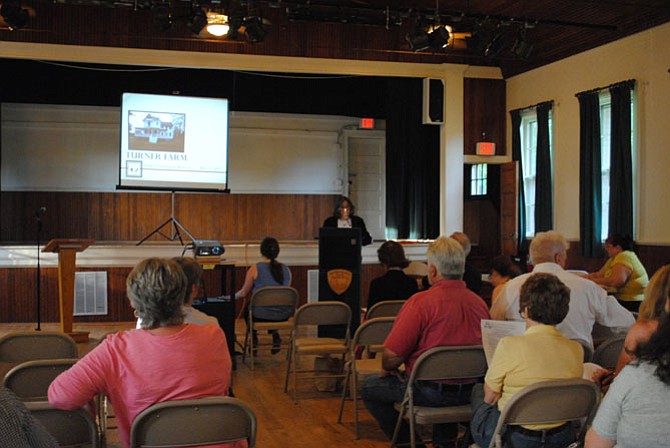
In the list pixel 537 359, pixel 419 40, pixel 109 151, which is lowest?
pixel 537 359

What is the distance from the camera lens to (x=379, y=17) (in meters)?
8.59

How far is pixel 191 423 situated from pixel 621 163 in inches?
309

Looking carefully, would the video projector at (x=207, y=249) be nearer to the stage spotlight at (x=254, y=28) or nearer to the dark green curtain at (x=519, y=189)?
the stage spotlight at (x=254, y=28)

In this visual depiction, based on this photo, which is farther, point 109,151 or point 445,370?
point 109,151

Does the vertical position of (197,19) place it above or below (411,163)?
above

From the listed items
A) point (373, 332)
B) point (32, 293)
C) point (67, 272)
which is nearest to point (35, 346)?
point (373, 332)

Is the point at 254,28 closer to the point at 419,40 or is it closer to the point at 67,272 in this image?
the point at 419,40

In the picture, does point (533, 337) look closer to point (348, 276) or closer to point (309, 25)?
point (348, 276)

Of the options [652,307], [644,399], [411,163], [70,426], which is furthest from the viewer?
[411,163]

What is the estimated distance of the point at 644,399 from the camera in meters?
2.04

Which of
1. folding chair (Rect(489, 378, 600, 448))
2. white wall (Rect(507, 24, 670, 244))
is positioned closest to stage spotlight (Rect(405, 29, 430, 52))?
white wall (Rect(507, 24, 670, 244))

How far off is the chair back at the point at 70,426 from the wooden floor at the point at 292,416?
1.92 metres

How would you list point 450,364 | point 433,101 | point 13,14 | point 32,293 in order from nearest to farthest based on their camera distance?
point 450,364 → point 13,14 → point 32,293 → point 433,101

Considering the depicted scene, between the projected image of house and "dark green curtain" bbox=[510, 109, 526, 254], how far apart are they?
5.09m
